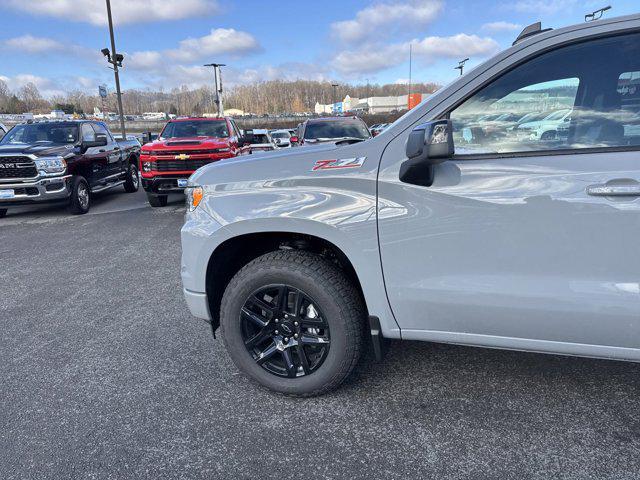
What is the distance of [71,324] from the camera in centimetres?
396

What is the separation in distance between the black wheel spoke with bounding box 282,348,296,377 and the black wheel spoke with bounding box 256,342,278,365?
65 mm

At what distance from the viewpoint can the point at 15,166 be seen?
26.9 ft

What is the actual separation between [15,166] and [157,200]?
2.51m

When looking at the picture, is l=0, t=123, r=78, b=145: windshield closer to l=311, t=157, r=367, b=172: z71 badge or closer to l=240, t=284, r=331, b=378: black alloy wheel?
l=240, t=284, r=331, b=378: black alloy wheel

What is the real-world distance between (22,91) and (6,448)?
401ft

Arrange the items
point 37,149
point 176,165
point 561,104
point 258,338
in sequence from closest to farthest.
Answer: point 561,104
point 258,338
point 37,149
point 176,165

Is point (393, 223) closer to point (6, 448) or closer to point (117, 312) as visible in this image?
point (6, 448)

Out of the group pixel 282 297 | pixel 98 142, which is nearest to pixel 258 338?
pixel 282 297

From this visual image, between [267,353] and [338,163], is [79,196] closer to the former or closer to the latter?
[267,353]

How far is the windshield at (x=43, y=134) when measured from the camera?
372 inches

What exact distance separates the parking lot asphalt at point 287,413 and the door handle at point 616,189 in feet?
4.11

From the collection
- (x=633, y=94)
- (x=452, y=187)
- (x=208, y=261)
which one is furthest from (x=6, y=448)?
(x=633, y=94)

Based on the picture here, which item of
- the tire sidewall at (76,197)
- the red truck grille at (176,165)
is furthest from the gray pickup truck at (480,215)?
the tire sidewall at (76,197)

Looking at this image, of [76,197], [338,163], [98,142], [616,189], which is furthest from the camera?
[98,142]
